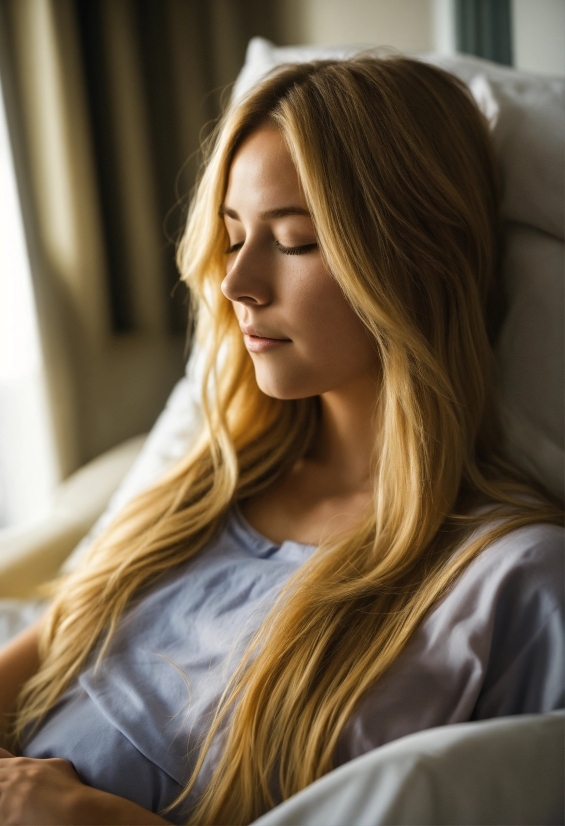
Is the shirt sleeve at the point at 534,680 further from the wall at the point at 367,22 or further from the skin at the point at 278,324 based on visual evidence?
the wall at the point at 367,22

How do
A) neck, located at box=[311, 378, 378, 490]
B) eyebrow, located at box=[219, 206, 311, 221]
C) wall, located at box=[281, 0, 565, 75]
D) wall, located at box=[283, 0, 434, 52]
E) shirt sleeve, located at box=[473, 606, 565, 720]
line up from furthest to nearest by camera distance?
1. wall, located at box=[283, 0, 434, 52]
2. wall, located at box=[281, 0, 565, 75]
3. neck, located at box=[311, 378, 378, 490]
4. eyebrow, located at box=[219, 206, 311, 221]
5. shirt sleeve, located at box=[473, 606, 565, 720]

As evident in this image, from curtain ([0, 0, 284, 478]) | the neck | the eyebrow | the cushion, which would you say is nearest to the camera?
the cushion

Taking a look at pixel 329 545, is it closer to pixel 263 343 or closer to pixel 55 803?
pixel 263 343

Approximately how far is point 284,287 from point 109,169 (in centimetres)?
125

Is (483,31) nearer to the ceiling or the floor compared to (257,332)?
nearer to the ceiling

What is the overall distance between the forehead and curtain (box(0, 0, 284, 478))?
89cm

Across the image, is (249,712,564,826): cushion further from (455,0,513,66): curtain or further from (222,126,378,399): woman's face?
(455,0,513,66): curtain

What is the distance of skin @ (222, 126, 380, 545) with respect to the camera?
2.55 ft

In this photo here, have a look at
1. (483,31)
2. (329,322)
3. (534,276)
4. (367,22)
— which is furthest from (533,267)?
(367,22)

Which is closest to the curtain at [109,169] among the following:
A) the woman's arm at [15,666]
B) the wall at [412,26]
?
the wall at [412,26]

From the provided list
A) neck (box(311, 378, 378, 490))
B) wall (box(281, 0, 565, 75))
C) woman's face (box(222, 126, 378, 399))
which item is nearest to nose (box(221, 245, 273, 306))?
woman's face (box(222, 126, 378, 399))

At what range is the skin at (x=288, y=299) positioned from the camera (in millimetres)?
777

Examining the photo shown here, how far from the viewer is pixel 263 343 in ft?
2.70

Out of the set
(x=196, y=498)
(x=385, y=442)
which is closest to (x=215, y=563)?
(x=196, y=498)
